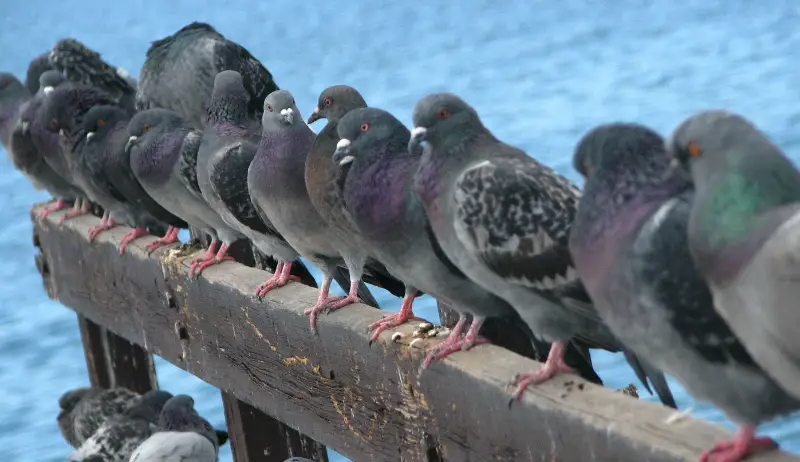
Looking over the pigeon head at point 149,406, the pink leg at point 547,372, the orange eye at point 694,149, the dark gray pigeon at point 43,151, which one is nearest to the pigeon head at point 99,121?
the dark gray pigeon at point 43,151

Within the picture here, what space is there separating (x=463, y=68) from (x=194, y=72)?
54.3 ft

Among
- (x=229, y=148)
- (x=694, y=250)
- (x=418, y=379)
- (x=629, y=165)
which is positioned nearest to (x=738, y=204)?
(x=694, y=250)

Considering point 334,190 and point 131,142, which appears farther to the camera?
point 131,142

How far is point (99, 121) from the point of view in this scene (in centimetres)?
655

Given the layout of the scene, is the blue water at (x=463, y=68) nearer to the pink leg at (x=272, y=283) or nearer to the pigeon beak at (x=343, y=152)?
the pink leg at (x=272, y=283)

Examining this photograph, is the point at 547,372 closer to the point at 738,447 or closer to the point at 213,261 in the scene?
the point at 738,447

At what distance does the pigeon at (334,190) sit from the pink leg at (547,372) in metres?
0.73

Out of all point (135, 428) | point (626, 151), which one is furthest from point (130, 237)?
point (626, 151)

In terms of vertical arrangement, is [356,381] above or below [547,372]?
below

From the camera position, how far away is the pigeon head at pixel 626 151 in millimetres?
2953

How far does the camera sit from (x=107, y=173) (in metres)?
6.38

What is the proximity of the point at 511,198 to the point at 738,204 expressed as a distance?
939mm

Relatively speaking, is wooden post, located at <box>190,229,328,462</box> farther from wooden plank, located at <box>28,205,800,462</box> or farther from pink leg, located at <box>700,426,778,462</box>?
pink leg, located at <box>700,426,778,462</box>

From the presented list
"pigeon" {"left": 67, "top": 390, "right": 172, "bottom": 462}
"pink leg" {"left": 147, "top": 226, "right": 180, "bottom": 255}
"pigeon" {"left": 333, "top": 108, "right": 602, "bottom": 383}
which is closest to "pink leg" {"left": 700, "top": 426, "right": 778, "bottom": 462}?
"pigeon" {"left": 333, "top": 108, "right": 602, "bottom": 383}
